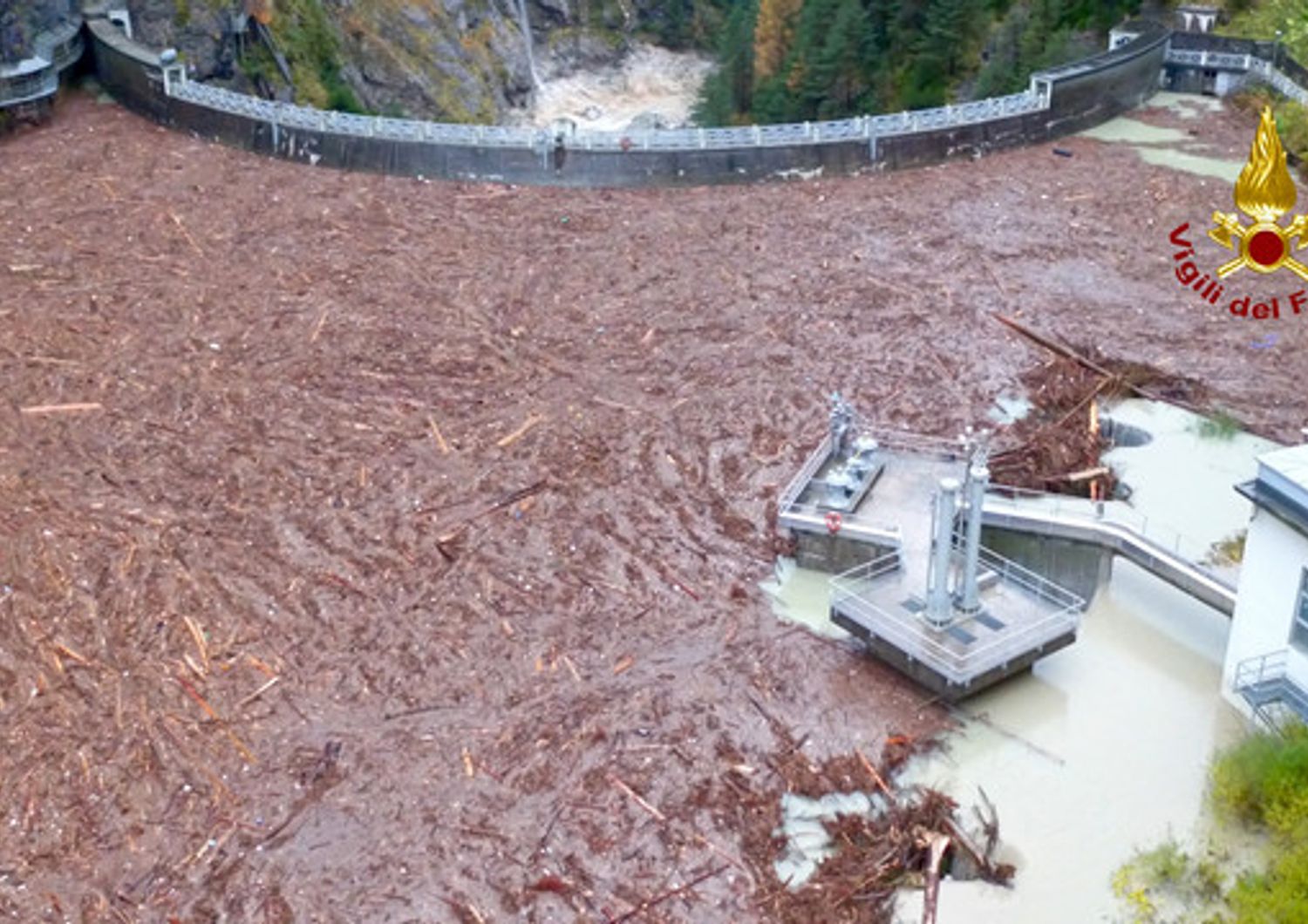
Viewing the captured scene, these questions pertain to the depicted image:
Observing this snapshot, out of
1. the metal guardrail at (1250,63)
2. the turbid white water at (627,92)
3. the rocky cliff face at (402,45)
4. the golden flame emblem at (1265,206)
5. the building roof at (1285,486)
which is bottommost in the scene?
the turbid white water at (627,92)

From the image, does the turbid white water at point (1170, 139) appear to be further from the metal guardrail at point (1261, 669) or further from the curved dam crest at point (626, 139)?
the metal guardrail at point (1261, 669)

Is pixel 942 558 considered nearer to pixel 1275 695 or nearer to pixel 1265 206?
pixel 1275 695

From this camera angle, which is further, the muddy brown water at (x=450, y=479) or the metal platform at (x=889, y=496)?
the metal platform at (x=889, y=496)

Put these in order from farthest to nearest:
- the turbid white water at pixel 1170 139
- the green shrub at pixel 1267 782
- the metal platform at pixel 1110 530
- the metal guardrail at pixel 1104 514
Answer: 1. the turbid white water at pixel 1170 139
2. the metal guardrail at pixel 1104 514
3. the metal platform at pixel 1110 530
4. the green shrub at pixel 1267 782

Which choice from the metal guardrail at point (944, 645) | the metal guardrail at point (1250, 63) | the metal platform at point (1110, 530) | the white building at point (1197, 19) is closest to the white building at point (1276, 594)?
the metal platform at point (1110, 530)

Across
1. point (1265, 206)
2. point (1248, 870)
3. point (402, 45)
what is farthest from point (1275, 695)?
point (402, 45)

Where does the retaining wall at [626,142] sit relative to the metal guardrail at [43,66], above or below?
below

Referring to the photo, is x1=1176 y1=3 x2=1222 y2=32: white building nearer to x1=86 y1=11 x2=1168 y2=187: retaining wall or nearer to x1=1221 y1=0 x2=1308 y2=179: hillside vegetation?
x1=1221 y1=0 x2=1308 y2=179: hillside vegetation
